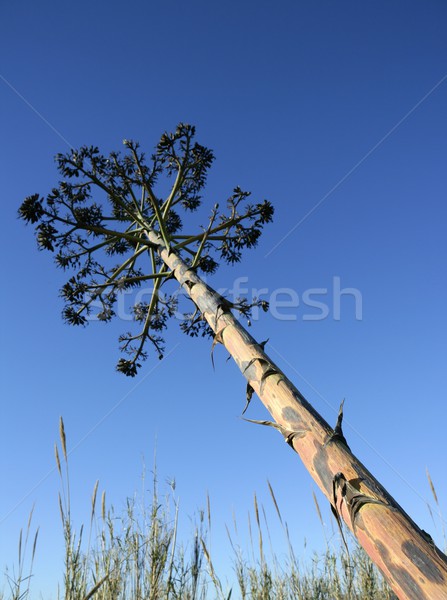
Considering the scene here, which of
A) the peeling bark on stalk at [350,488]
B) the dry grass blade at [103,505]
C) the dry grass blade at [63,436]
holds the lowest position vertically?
the peeling bark on stalk at [350,488]

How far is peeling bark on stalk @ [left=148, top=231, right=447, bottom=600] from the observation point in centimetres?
170

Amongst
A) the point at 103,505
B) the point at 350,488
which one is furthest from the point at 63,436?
the point at 350,488

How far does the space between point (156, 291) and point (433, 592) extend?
14.3 ft

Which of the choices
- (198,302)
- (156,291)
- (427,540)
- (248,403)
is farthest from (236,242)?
(427,540)

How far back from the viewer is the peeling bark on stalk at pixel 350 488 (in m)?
1.70

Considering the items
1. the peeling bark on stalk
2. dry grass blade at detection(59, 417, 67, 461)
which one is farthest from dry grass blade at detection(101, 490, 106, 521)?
the peeling bark on stalk

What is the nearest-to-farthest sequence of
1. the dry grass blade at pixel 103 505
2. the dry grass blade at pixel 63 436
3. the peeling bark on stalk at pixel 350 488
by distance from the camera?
the peeling bark on stalk at pixel 350 488
the dry grass blade at pixel 63 436
the dry grass blade at pixel 103 505

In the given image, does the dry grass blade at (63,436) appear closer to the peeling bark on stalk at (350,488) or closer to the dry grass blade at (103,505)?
the dry grass blade at (103,505)

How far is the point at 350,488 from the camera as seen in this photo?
6.81 ft

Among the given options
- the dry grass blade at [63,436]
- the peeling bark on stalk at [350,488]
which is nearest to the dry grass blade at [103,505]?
the dry grass blade at [63,436]

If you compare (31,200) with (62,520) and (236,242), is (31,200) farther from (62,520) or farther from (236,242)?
(62,520)

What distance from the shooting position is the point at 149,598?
2.74 m

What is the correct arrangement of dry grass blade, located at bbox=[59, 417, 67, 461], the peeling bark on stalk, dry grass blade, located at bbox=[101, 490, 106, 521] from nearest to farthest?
the peeling bark on stalk < dry grass blade, located at bbox=[59, 417, 67, 461] < dry grass blade, located at bbox=[101, 490, 106, 521]

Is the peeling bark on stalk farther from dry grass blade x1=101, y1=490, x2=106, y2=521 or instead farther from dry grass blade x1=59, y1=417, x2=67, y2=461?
dry grass blade x1=101, y1=490, x2=106, y2=521
